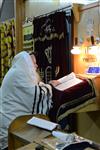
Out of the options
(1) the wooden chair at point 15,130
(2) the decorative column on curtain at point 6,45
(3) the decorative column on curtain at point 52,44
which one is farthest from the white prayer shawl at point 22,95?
(2) the decorative column on curtain at point 6,45

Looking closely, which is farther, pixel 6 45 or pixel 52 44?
pixel 6 45

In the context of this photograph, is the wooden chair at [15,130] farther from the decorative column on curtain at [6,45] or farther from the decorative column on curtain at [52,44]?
the decorative column on curtain at [6,45]

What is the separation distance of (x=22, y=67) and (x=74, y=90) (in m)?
0.58

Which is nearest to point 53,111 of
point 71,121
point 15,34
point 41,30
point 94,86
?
point 71,121

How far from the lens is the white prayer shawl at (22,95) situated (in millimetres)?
2650

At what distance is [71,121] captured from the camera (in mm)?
2754

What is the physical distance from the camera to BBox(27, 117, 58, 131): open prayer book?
218 centimetres

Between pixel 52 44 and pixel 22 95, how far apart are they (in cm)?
81

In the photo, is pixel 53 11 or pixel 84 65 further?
pixel 53 11

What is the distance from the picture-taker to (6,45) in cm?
438

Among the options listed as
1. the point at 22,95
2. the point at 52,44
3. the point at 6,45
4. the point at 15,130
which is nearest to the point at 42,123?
the point at 15,130

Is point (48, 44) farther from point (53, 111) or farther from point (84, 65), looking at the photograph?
point (53, 111)

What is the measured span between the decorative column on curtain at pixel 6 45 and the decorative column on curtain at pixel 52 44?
74 centimetres

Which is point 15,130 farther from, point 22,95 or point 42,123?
point 22,95
